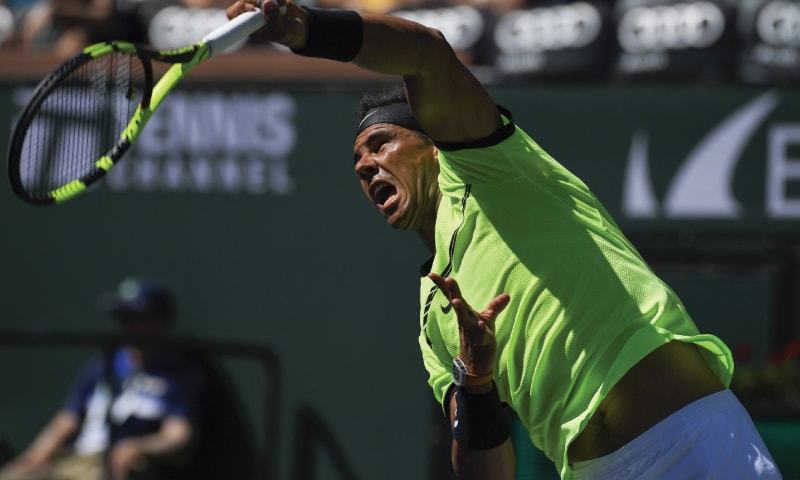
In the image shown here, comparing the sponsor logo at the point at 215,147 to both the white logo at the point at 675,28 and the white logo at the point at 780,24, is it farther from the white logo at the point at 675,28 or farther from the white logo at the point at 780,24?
the white logo at the point at 780,24

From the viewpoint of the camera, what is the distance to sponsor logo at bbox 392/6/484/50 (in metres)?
7.11

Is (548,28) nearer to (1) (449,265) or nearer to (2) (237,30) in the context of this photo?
(1) (449,265)

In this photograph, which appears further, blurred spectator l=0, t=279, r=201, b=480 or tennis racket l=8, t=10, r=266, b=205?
blurred spectator l=0, t=279, r=201, b=480

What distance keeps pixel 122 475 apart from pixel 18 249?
1.43 m

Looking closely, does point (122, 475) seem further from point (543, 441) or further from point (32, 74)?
point (543, 441)

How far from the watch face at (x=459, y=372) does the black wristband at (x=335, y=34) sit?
2.50ft

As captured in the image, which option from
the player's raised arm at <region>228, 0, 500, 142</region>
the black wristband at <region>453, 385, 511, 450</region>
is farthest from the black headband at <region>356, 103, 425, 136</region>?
the black wristband at <region>453, 385, 511, 450</region>

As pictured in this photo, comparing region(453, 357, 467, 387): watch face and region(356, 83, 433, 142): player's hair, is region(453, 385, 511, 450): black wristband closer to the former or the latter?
region(453, 357, 467, 387): watch face

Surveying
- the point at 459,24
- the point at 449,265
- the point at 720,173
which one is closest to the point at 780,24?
the point at 720,173

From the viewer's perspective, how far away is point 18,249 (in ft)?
24.3

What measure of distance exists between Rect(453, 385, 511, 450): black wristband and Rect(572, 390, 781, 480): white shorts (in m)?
0.30

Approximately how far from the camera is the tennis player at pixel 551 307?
3.11m

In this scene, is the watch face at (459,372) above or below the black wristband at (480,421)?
above

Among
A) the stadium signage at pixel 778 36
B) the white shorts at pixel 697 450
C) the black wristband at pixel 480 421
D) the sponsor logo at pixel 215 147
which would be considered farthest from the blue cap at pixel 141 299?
the white shorts at pixel 697 450
